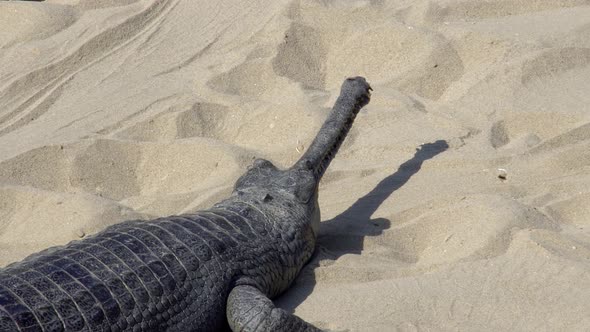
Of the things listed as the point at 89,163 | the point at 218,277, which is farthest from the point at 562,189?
the point at 89,163

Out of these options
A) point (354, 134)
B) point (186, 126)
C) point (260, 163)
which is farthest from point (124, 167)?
point (354, 134)

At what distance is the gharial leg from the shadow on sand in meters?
0.31

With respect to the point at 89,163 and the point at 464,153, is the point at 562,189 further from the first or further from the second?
the point at 89,163

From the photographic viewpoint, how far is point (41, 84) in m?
6.30

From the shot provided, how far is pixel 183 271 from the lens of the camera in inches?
153

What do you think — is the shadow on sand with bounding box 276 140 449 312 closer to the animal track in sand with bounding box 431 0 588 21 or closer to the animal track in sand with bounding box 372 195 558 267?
the animal track in sand with bounding box 372 195 558 267

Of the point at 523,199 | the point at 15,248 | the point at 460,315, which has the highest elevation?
the point at 523,199

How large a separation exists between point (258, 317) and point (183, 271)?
369 millimetres

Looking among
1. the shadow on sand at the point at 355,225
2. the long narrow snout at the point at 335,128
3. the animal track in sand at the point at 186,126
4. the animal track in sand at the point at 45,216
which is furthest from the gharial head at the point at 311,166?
the animal track in sand at the point at 186,126

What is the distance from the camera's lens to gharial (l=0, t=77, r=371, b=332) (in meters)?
3.49

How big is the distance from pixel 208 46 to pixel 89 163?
163 centimetres

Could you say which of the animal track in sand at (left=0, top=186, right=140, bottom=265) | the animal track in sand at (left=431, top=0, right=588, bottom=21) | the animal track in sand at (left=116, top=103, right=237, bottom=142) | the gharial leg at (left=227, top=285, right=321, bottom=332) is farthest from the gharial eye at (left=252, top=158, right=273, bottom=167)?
the animal track in sand at (left=431, top=0, right=588, bottom=21)

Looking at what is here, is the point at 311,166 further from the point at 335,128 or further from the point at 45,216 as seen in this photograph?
the point at 45,216

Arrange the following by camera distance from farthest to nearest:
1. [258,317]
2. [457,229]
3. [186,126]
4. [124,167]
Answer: [186,126], [124,167], [457,229], [258,317]
